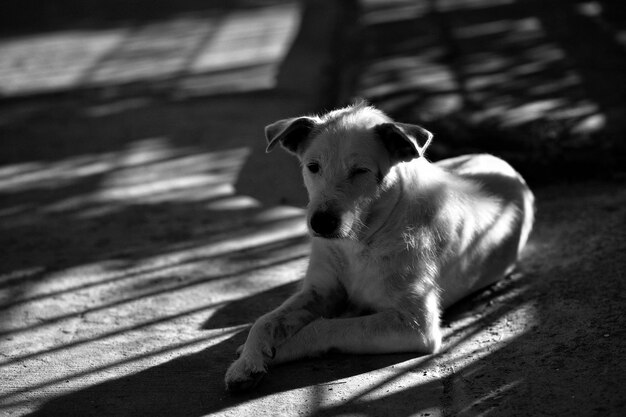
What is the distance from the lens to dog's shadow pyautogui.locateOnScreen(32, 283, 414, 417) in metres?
3.73

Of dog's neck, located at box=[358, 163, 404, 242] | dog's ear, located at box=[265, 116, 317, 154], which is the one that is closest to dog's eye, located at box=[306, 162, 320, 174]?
dog's ear, located at box=[265, 116, 317, 154]

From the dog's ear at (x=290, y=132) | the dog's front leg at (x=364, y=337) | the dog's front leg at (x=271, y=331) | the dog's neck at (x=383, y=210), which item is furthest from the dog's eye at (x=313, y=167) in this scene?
the dog's front leg at (x=364, y=337)

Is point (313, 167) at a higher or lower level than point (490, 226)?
higher

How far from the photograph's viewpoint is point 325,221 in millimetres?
4074

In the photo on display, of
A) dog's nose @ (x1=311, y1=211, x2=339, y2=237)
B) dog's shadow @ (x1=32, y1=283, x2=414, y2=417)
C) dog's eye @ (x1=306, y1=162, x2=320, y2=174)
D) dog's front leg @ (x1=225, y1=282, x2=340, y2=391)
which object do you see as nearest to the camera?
dog's shadow @ (x1=32, y1=283, x2=414, y2=417)

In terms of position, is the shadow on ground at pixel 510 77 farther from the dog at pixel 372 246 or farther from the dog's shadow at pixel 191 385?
the dog's shadow at pixel 191 385

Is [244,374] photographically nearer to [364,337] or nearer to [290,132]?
[364,337]

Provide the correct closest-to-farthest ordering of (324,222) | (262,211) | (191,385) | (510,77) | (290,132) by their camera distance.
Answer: (191,385)
(324,222)
(290,132)
(262,211)
(510,77)

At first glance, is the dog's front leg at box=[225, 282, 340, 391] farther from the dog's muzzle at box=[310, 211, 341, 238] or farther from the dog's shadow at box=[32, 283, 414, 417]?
the dog's muzzle at box=[310, 211, 341, 238]

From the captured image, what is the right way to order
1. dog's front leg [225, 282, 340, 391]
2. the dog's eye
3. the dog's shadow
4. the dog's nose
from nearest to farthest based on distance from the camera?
the dog's shadow, dog's front leg [225, 282, 340, 391], the dog's nose, the dog's eye

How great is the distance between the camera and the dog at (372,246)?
13.5 ft

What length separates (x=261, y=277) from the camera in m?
5.17

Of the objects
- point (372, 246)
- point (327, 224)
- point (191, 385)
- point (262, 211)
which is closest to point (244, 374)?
point (191, 385)

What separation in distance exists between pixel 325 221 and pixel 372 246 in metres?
0.45
